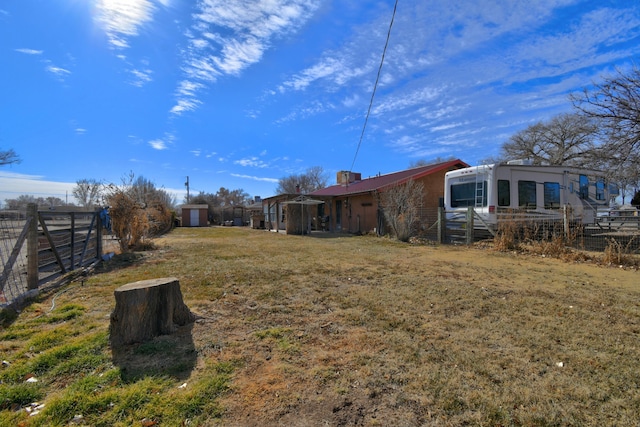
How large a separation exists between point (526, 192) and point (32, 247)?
1367 centimetres

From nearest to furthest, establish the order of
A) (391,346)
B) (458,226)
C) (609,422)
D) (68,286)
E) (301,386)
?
(609,422), (301,386), (391,346), (68,286), (458,226)

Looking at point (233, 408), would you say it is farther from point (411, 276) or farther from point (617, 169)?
point (617, 169)

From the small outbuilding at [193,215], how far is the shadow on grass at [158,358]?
118 feet

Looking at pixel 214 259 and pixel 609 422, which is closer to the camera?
pixel 609 422

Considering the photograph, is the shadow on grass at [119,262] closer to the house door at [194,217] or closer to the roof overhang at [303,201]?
the roof overhang at [303,201]

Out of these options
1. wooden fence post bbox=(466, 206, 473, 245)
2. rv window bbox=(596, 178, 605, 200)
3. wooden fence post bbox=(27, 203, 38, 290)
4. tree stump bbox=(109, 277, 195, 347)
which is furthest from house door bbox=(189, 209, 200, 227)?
tree stump bbox=(109, 277, 195, 347)

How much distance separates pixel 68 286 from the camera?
19.8 ft

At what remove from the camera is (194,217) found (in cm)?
3712

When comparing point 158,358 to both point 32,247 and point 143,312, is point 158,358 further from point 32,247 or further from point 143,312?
point 32,247

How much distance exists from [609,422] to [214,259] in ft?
28.1

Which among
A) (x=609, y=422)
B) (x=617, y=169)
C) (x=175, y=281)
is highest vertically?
(x=617, y=169)

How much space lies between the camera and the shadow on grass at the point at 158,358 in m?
2.79

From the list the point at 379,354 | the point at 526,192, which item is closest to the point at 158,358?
the point at 379,354

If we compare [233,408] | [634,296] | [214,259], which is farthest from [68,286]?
[634,296]
